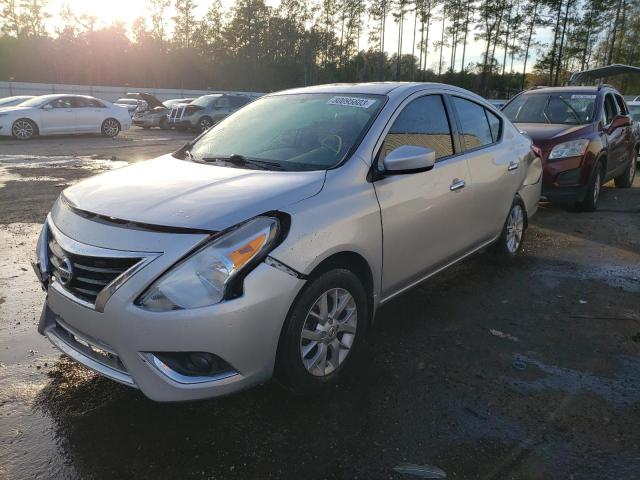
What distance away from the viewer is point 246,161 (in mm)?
3299

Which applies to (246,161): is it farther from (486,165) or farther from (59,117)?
(59,117)

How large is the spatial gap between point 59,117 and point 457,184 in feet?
54.1

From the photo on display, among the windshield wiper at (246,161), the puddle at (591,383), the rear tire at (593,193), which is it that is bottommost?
the puddle at (591,383)

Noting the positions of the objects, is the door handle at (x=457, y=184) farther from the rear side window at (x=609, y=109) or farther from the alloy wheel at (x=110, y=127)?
the alloy wheel at (x=110, y=127)

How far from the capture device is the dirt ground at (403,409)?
2.35 meters

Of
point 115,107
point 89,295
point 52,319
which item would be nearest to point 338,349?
point 89,295

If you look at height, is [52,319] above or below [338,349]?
above

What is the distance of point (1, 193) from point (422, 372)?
7744 mm

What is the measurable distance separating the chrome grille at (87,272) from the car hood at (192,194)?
9.1 inches

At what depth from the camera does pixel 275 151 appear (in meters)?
3.39

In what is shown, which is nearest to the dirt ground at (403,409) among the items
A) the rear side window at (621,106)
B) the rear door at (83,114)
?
the rear side window at (621,106)

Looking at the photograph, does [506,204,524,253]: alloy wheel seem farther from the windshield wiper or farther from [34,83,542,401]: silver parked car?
the windshield wiper

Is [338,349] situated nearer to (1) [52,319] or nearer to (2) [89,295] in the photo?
(2) [89,295]

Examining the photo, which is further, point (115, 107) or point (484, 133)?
point (115, 107)
